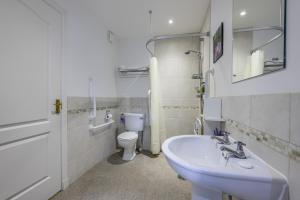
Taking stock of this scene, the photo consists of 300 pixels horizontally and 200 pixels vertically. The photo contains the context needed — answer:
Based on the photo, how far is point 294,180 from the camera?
0.59m

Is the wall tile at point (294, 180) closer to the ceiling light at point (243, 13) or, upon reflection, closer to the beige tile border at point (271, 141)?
the beige tile border at point (271, 141)

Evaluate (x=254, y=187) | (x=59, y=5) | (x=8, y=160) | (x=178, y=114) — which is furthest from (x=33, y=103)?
(x=178, y=114)

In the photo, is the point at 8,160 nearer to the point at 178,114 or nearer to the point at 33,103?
the point at 33,103

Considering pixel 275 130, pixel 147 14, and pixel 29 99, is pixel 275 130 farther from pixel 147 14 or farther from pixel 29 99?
Result: pixel 147 14

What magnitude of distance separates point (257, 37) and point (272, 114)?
51 centimetres

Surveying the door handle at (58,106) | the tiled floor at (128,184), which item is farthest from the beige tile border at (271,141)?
the door handle at (58,106)

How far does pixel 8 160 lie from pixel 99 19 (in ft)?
7.52

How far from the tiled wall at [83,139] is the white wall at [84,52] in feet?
0.56

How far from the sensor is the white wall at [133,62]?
3.12 meters

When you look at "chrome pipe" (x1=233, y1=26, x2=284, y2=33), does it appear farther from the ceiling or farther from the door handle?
the door handle

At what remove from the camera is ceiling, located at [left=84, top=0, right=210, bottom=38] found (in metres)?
2.08

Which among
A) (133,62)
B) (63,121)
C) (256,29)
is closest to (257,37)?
(256,29)

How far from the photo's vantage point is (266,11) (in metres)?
0.83

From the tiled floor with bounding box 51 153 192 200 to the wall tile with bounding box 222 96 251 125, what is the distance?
1.04 meters
